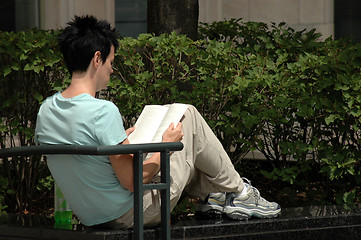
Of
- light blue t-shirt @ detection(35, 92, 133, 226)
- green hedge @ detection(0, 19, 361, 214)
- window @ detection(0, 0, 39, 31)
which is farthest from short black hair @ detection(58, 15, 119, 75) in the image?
window @ detection(0, 0, 39, 31)

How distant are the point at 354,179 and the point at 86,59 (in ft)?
9.62

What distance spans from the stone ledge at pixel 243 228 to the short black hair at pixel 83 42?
939 mm

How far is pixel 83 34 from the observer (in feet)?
13.9

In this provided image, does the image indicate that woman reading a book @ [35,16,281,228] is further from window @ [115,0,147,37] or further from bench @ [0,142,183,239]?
window @ [115,0,147,37]

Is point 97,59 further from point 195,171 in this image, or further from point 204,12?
point 204,12

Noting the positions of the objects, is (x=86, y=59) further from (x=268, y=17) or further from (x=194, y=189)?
(x=268, y=17)

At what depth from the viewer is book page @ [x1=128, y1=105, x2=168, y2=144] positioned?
4.54 metres

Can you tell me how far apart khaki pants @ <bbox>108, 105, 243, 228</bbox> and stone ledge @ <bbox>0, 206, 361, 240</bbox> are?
13 cm

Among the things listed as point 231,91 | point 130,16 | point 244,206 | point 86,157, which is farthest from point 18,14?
point 86,157

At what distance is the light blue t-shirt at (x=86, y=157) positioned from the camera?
161 inches

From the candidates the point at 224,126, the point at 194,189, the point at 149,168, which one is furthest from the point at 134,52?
the point at 149,168

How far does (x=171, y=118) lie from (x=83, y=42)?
68 centimetres

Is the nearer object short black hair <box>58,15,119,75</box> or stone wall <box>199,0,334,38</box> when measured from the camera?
short black hair <box>58,15,119,75</box>

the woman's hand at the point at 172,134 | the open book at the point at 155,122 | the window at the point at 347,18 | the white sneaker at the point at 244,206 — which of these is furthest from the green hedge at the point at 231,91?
the window at the point at 347,18
